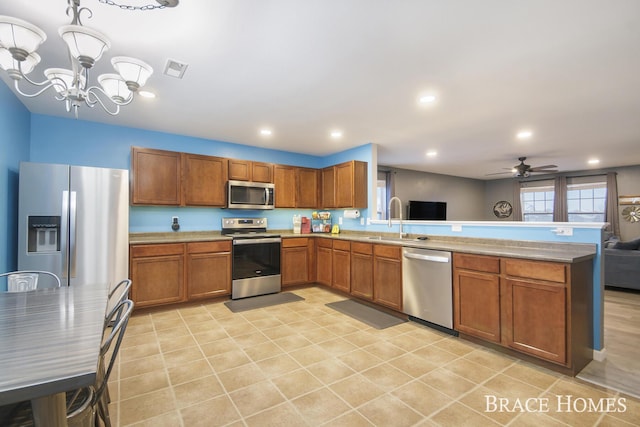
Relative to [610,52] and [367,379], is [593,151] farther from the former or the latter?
[367,379]

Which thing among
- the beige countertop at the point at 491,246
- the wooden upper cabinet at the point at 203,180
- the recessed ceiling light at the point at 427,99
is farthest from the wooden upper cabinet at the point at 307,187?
the recessed ceiling light at the point at 427,99

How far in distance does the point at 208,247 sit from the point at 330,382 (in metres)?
2.61

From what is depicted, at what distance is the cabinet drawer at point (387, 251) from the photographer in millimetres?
3562

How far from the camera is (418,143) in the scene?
198 inches

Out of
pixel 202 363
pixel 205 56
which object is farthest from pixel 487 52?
pixel 202 363

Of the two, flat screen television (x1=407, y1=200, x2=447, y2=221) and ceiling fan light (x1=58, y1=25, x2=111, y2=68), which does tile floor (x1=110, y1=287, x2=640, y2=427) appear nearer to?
ceiling fan light (x1=58, y1=25, x2=111, y2=68)

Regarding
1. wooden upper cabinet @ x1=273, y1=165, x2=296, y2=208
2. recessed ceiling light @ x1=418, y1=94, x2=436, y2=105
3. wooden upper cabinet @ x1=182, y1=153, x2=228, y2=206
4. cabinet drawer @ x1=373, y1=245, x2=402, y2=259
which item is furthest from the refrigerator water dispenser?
recessed ceiling light @ x1=418, y1=94, x2=436, y2=105

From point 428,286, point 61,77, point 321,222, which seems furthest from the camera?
point 321,222

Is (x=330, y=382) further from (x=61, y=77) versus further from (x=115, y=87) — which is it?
(x=61, y=77)

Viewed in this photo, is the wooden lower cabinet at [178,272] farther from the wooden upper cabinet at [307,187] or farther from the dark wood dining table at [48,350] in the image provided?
the dark wood dining table at [48,350]

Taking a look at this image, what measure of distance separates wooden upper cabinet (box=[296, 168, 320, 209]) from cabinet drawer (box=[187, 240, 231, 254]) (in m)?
1.53

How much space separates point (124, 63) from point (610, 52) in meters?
3.34

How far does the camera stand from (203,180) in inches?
171

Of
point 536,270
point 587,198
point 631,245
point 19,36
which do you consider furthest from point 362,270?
point 587,198
